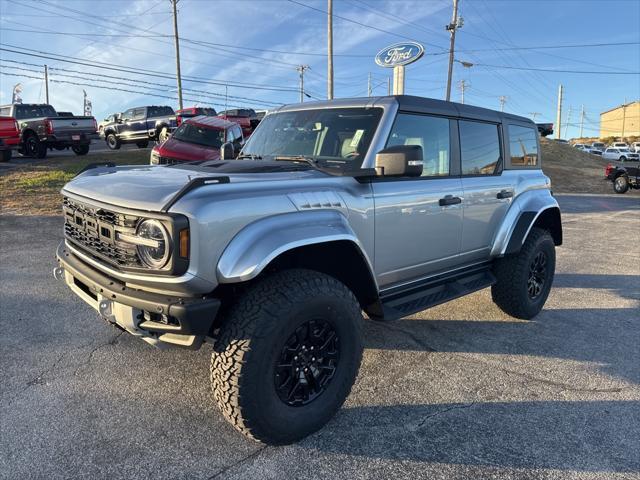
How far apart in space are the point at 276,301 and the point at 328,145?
4.85ft

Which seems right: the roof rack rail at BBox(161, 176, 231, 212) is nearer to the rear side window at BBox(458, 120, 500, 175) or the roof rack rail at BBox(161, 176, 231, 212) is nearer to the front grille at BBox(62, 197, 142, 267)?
the front grille at BBox(62, 197, 142, 267)

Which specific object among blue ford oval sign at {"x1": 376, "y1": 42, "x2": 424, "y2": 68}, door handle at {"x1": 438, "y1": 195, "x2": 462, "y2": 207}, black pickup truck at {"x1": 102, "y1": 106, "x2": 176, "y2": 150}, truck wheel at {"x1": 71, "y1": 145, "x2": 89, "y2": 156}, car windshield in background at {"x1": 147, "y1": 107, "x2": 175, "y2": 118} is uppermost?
blue ford oval sign at {"x1": 376, "y1": 42, "x2": 424, "y2": 68}

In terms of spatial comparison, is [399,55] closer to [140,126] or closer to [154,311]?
[140,126]

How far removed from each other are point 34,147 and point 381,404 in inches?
750

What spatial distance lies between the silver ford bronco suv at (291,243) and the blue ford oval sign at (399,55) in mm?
18275

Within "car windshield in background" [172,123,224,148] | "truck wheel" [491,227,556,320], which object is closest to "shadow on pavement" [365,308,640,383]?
"truck wheel" [491,227,556,320]

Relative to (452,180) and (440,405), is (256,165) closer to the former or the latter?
(452,180)

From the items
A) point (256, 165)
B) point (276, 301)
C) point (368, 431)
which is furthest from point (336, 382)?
point (256, 165)

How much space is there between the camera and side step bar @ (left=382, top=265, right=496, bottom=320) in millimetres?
3385

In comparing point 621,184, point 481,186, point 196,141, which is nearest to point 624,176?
point 621,184

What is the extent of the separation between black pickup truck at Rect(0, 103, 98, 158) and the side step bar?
17395 mm

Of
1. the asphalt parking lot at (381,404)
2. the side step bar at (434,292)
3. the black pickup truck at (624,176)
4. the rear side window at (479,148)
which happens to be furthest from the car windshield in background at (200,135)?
the black pickup truck at (624,176)

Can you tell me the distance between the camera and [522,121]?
5.07m

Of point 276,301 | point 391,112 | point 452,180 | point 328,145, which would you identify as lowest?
point 276,301
